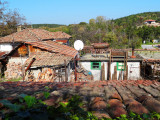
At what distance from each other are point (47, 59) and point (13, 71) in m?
4.98

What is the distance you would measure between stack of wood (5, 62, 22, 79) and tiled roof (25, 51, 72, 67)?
238 centimetres

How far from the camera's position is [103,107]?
194 centimetres

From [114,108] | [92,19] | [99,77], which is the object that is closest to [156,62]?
[99,77]

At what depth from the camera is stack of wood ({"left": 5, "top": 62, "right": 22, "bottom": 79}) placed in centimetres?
1308

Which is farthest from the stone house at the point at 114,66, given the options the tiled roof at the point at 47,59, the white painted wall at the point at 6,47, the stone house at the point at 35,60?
the white painted wall at the point at 6,47

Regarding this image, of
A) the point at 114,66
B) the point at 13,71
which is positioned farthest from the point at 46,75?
the point at 114,66

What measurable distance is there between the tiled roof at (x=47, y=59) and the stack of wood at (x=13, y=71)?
238cm

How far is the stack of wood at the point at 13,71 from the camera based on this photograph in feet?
42.9

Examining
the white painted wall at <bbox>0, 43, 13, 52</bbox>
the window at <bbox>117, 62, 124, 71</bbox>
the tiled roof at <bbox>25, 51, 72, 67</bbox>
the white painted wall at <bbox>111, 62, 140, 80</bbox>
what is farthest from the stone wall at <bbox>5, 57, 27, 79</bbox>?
the window at <bbox>117, 62, 124, 71</bbox>

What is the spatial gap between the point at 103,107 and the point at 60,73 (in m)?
8.77

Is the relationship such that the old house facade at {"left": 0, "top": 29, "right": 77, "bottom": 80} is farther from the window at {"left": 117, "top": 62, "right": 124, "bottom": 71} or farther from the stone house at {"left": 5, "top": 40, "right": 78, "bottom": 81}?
the window at {"left": 117, "top": 62, "right": 124, "bottom": 71}

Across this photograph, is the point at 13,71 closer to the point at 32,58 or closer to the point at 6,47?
the point at 32,58

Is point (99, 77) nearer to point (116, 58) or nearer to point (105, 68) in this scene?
point (105, 68)

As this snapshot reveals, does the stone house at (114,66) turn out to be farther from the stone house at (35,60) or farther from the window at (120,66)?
the stone house at (35,60)
